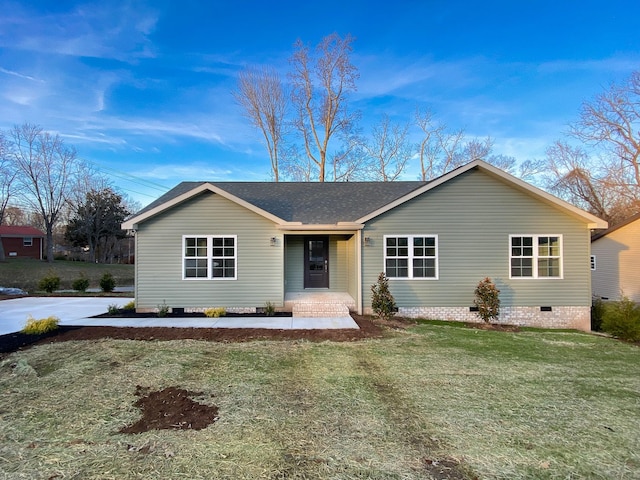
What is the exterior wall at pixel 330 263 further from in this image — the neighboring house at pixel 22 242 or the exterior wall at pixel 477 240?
the neighboring house at pixel 22 242

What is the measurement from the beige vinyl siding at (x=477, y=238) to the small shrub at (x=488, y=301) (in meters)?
0.29

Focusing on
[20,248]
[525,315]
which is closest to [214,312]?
[525,315]

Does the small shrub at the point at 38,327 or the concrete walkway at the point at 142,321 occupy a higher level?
the small shrub at the point at 38,327

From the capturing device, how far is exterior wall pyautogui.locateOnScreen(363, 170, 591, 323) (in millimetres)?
9523

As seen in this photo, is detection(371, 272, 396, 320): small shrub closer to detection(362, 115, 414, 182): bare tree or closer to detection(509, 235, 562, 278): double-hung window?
detection(509, 235, 562, 278): double-hung window

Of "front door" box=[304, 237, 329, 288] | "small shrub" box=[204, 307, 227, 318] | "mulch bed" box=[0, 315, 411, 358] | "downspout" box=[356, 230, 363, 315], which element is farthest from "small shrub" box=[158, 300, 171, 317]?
"downspout" box=[356, 230, 363, 315]

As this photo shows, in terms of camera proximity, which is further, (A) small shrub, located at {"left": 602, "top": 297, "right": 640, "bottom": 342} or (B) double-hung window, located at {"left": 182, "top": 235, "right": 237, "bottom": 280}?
(B) double-hung window, located at {"left": 182, "top": 235, "right": 237, "bottom": 280}

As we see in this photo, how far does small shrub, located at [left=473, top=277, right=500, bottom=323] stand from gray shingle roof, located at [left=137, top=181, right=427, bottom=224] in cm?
372

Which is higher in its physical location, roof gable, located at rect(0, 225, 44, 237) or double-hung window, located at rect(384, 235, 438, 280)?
roof gable, located at rect(0, 225, 44, 237)

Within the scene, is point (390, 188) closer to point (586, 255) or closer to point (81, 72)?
point (586, 255)

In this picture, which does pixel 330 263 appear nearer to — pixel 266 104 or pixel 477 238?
pixel 477 238

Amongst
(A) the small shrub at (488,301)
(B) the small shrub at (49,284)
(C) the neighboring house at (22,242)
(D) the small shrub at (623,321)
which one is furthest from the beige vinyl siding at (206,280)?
(C) the neighboring house at (22,242)

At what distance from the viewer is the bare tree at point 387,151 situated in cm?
2506

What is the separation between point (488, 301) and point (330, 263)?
5.30 m
